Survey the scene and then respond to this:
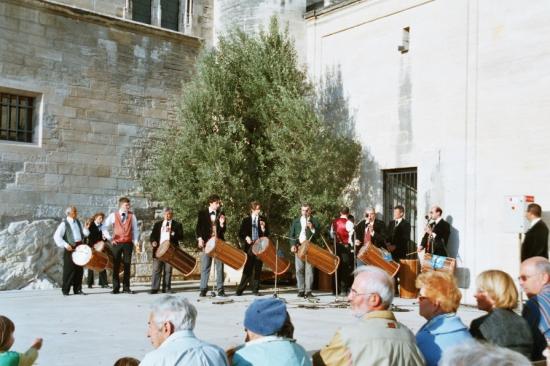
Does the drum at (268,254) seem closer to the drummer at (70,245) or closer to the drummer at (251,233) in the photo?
the drummer at (251,233)

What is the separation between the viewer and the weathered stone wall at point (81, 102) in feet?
46.9

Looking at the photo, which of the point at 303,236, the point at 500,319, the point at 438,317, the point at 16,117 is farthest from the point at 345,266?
the point at 438,317

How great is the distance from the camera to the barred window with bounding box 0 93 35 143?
14367 mm

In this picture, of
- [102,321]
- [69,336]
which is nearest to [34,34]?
[102,321]

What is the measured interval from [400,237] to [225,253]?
3.66 metres

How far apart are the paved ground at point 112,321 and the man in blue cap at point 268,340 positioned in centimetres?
325

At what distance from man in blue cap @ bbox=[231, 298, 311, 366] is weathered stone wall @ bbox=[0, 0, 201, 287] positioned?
11.6 m

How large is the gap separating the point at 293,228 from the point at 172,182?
3.45 meters

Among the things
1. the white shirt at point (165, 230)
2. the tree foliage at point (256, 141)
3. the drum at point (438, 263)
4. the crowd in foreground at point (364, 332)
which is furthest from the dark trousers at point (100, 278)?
the crowd in foreground at point (364, 332)

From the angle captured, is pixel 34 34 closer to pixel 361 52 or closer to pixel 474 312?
pixel 361 52

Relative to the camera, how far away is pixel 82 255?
1257 cm

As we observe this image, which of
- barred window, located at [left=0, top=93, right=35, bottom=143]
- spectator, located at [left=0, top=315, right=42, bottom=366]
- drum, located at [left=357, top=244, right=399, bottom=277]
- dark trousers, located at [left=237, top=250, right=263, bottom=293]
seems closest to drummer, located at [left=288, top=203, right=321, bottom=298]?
dark trousers, located at [left=237, top=250, right=263, bottom=293]

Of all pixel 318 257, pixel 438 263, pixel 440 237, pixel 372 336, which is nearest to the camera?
pixel 372 336

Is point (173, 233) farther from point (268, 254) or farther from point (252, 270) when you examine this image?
point (268, 254)
